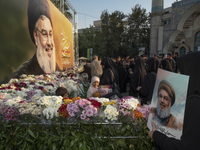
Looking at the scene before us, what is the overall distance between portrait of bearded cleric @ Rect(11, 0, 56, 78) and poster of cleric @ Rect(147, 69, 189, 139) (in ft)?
15.2

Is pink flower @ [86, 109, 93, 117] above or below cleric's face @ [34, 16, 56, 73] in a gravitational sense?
below

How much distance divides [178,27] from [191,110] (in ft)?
63.9

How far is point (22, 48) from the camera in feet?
15.6

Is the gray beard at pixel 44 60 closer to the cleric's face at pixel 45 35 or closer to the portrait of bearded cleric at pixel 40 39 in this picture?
the portrait of bearded cleric at pixel 40 39

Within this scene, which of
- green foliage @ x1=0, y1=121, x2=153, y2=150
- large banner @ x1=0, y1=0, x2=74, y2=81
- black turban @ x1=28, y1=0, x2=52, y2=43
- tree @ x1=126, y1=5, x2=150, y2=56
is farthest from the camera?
tree @ x1=126, y1=5, x2=150, y2=56

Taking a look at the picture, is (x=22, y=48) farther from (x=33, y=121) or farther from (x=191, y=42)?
(x=191, y=42)

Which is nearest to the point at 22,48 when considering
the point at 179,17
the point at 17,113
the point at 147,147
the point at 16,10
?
the point at 16,10

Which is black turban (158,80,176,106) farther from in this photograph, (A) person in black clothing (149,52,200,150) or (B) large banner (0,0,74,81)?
(B) large banner (0,0,74,81)

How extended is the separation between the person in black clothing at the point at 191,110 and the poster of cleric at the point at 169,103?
4 cm

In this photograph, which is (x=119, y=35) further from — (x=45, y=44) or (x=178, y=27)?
(x=45, y=44)

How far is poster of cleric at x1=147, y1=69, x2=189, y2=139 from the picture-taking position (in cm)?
98

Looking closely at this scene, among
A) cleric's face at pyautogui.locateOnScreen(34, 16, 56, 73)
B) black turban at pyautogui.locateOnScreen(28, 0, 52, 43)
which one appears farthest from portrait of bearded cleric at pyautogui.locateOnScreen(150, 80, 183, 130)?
cleric's face at pyautogui.locateOnScreen(34, 16, 56, 73)

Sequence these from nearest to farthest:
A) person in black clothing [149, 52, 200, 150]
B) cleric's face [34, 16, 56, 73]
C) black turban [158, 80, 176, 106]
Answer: person in black clothing [149, 52, 200, 150], black turban [158, 80, 176, 106], cleric's face [34, 16, 56, 73]

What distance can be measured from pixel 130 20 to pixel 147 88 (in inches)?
1066
